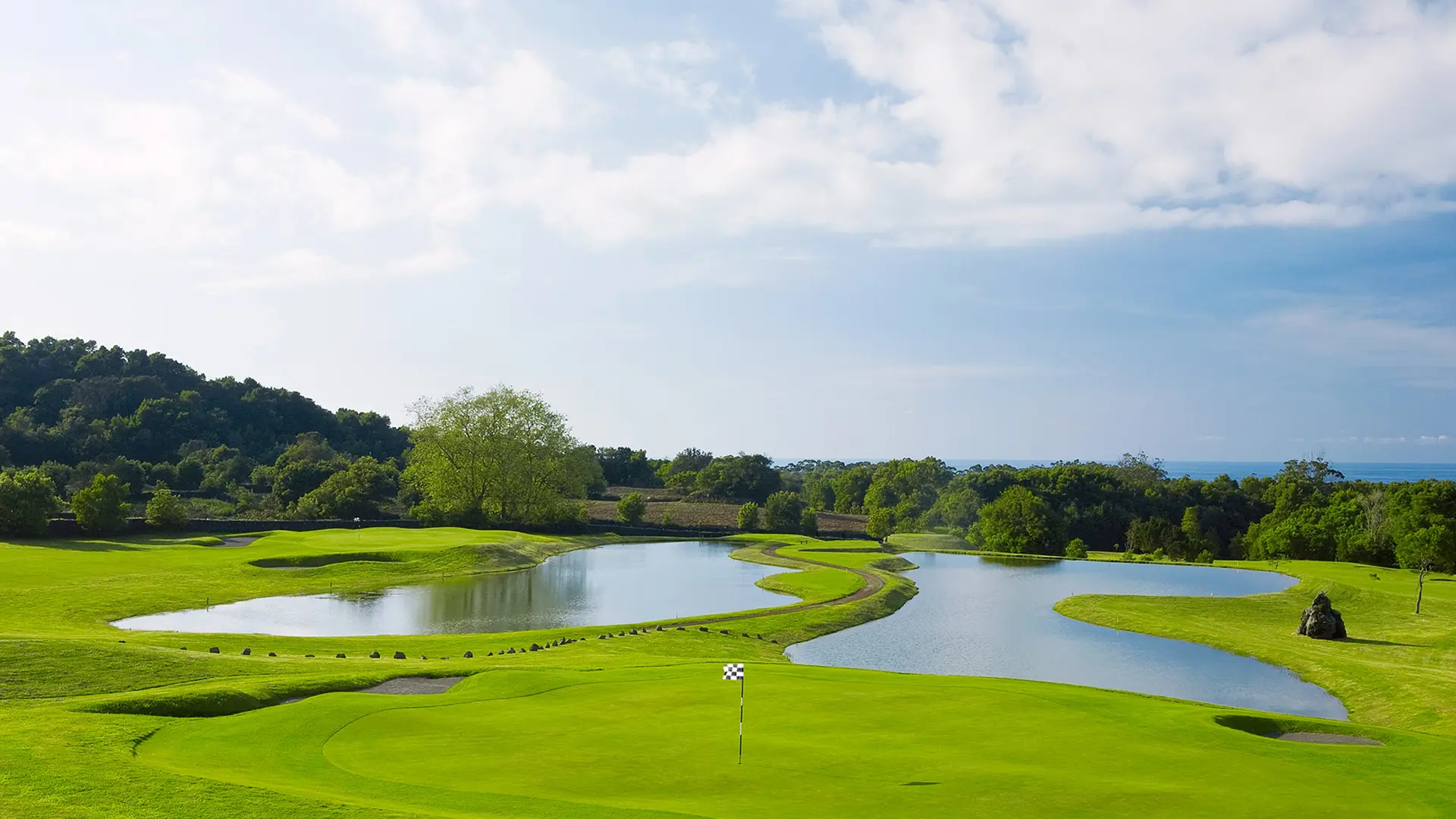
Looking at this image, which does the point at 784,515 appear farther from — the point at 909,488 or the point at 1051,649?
the point at 1051,649

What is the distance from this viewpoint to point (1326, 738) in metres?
20.7

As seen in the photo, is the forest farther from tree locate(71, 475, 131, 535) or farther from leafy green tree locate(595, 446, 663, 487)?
leafy green tree locate(595, 446, 663, 487)

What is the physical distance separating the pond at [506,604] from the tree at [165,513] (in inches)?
1070

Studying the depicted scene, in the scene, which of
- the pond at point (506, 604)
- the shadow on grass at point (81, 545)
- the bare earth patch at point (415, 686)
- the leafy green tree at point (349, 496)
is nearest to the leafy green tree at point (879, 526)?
the pond at point (506, 604)

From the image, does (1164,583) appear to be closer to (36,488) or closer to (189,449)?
(36,488)

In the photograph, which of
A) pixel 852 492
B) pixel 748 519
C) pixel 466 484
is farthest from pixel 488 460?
pixel 852 492

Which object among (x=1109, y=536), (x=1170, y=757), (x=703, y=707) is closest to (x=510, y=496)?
(x=1109, y=536)

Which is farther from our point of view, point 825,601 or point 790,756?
point 825,601

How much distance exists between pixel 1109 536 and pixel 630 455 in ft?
274

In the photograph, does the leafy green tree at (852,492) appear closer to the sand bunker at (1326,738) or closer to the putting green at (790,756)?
the sand bunker at (1326,738)

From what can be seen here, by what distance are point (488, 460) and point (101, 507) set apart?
33924 millimetres

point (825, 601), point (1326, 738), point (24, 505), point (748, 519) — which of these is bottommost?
point (825, 601)

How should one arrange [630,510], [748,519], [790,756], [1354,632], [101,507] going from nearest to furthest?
[790,756] → [1354,632] → [101,507] → [630,510] → [748,519]

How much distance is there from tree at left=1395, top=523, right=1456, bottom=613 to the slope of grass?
1214 mm
